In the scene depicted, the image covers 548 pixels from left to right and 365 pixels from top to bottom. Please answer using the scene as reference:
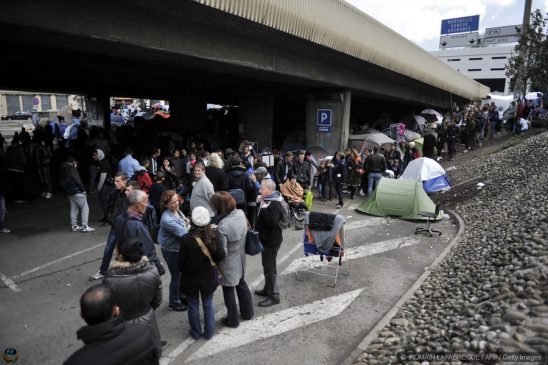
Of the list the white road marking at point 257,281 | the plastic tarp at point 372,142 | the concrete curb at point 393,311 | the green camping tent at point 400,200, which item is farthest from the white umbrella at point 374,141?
the concrete curb at point 393,311

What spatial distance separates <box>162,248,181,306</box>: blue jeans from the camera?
5.57m

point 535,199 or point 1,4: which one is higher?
point 1,4

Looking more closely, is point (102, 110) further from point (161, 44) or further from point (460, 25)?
point (460, 25)

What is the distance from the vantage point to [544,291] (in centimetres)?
441

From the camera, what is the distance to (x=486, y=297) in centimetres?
512

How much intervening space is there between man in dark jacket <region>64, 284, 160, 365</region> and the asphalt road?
2177mm

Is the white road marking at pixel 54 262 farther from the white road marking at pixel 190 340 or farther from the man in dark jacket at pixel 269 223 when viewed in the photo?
the man in dark jacket at pixel 269 223

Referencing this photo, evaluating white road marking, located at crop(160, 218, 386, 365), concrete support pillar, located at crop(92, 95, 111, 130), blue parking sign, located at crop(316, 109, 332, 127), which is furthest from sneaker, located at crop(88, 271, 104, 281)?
concrete support pillar, located at crop(92, 95, 111, 130)

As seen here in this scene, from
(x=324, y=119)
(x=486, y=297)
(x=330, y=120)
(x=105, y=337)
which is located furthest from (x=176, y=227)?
(x=324, y=119)

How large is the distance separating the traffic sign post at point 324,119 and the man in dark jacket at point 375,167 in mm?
4303

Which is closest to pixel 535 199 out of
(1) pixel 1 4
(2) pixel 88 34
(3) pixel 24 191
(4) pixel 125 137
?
(2) pixel 88 34

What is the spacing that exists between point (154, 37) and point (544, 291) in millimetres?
8328

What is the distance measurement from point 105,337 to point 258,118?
19307mm

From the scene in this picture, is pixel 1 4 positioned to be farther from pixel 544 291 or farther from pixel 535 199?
pixel 535 199
